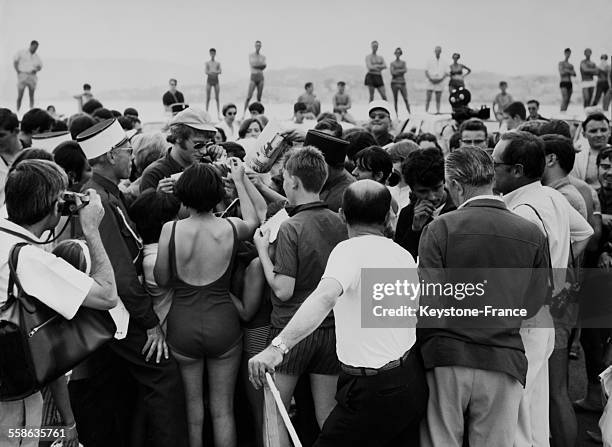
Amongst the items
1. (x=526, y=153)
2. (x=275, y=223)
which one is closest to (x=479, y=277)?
(x=526, y=153)

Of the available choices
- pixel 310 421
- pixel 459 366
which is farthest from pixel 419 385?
pixel 310 421

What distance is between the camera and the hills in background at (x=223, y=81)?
22.0m

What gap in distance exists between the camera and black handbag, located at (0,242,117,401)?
96.0 inches

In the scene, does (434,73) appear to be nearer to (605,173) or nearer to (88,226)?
(605,173)

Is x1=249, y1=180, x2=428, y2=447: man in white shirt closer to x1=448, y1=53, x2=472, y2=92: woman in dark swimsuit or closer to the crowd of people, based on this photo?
the crowd of people

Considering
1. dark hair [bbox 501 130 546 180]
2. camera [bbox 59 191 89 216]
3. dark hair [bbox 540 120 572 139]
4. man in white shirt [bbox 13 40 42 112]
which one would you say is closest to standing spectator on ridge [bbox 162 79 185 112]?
man in white shirt [bbox 13 40 42 112]

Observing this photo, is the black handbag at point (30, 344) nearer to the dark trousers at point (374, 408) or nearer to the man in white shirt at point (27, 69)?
the dark trousers at point (374, 408)

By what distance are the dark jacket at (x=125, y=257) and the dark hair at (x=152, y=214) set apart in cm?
8

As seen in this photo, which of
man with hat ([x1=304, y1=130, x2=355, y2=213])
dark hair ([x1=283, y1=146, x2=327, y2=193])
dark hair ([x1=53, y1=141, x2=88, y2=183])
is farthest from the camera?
man with hat ([x1=304, y1=130, x2=355, y2=213])

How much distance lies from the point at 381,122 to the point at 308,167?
3.45m

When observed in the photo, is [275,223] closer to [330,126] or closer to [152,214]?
[152,214]

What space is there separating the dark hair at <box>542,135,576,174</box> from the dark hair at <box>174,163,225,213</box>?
1.68 metres

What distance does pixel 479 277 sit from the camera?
2807 millimetres

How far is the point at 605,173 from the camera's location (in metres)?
4.45
